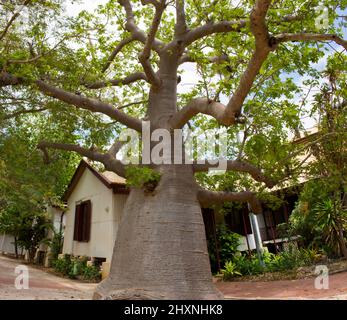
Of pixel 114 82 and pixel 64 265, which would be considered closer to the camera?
pixel 114 82

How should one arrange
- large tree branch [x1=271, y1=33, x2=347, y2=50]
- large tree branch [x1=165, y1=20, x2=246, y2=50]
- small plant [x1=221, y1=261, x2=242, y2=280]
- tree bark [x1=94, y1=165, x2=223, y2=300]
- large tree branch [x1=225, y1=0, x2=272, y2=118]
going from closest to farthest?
large tree branch [x1=225, y1=0, x2=272, y2=118]
large tree branch [x1=271, y1=33, x2=347, y2=50]
tree bark [x1=94, y1=165, x2=223, y2=300]
large tree branch [x1=165, y1=20, x2=246, y2=50]
small plant [x1=221, y1=261, x2=242, y2=280]

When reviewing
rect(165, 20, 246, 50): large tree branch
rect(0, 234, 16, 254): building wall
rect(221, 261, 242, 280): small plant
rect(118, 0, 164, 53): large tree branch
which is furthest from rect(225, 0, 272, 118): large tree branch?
rect(0, 234, 16, 254): building wall

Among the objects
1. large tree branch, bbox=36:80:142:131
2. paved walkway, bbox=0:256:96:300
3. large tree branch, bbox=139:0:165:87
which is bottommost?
paved walkway, bbox=0:256:96:300

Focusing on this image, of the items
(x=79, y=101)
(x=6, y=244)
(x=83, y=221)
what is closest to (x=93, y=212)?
(x=83, y=221)

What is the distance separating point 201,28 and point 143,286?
5.36 meters

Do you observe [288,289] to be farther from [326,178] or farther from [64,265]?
[64,265]

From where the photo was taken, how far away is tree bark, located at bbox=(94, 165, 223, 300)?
5270mm

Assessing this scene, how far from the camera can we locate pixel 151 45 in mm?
6102

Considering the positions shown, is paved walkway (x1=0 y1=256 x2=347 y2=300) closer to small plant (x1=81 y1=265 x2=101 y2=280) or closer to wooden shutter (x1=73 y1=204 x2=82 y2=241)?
small plant (x1=81 y1=265 x2=101 y2=280)

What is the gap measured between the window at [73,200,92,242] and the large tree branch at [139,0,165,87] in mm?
7397

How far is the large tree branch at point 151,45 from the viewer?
17.9 feet

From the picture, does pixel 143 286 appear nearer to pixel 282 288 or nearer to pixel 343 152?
pixel 282 288

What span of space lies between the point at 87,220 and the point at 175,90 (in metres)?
7.41

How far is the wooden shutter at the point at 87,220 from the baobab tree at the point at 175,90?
5362mm
